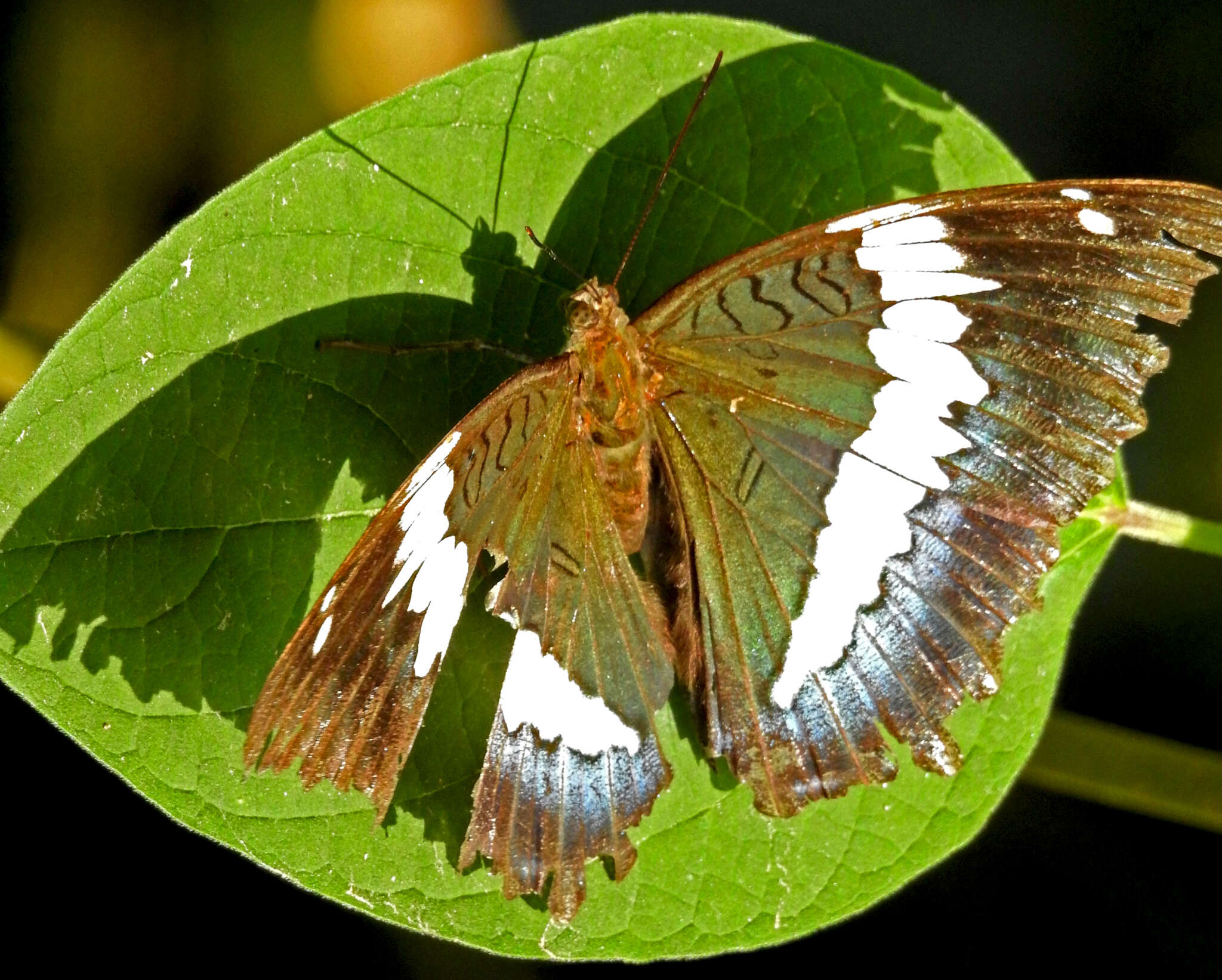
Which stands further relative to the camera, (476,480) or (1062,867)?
(1062,867)

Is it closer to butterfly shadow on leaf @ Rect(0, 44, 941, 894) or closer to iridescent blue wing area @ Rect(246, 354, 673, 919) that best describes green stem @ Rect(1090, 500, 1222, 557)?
butterfly shadow on leaf @ Rect(0, 44, 941, 894)

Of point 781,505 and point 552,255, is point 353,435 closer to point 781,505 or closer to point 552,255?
point 552,255

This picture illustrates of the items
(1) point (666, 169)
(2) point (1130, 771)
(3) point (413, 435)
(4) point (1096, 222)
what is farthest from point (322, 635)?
(2) point (1130, 771)

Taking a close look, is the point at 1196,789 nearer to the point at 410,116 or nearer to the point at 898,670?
the point at 898,670

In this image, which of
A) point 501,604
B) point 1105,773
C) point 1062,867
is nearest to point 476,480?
point 501,604

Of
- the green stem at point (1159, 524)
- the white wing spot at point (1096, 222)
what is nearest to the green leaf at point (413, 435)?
the green stem at point (1159, 524)

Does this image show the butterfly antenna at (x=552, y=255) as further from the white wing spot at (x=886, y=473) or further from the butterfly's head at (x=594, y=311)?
the white wing spot at (x=886, y=473)
